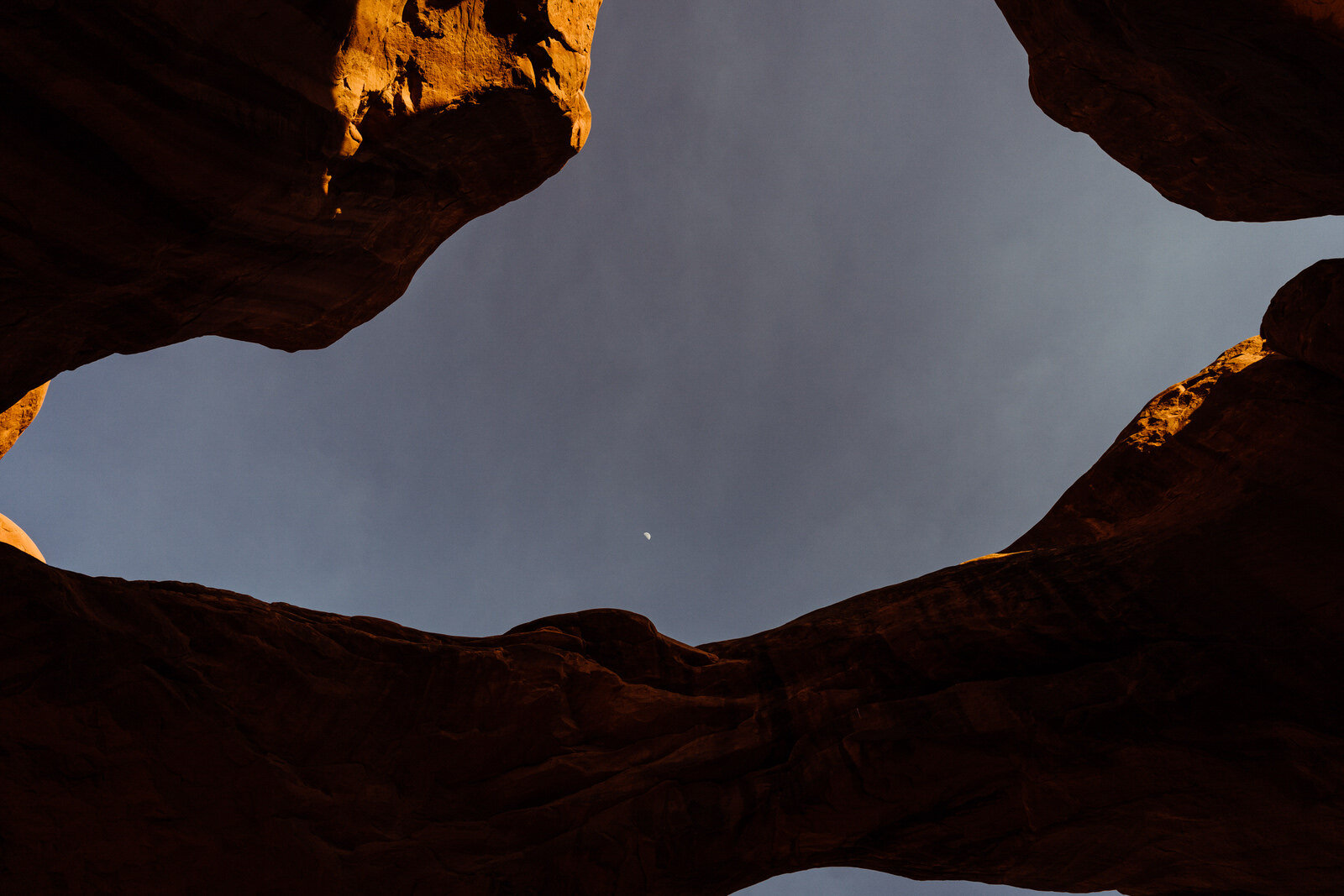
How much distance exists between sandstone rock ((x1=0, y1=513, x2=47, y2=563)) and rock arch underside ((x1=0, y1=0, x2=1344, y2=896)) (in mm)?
12423

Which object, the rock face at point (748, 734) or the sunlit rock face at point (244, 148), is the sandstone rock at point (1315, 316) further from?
the sunlit rock face at point (244, 148)

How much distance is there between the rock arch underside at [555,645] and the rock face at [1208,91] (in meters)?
0.10

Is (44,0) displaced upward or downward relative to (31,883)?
upward

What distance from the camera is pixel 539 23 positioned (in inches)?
555

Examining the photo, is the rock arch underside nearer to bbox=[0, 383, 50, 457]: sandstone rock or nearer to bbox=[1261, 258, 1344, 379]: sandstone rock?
bbox=[1261, 258, 1344, 379]: sandstone rock

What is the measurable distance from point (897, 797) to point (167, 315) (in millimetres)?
17399

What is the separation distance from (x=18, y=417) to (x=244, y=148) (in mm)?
14765

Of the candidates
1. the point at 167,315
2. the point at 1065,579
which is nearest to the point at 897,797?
the point at 1065,579

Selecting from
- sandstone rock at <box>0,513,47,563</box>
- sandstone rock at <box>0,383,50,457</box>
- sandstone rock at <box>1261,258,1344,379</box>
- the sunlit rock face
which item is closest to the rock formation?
sandstone rock at <box>0,383,50,457</box>

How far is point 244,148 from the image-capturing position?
10.5 meters

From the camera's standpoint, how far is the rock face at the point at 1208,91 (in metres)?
12.8

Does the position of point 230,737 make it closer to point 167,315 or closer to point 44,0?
point 167,315

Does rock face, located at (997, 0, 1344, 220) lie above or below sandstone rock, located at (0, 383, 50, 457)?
below

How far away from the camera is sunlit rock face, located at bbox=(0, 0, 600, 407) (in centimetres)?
926
